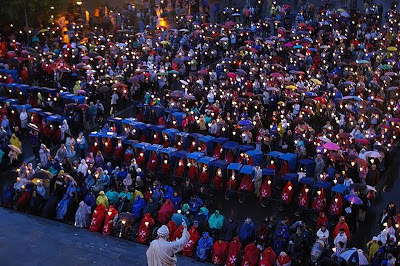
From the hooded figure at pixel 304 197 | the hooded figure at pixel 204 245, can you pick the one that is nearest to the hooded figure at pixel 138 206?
the hooded figure at pixel 204 245

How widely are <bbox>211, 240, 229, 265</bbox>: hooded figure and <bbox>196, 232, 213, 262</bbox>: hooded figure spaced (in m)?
0.22

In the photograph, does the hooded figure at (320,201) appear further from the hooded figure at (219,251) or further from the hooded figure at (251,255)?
the hooded figure at (219,251)

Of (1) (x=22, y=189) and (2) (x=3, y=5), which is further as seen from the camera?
(2) (x=3, y=5)

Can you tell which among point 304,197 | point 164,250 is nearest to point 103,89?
point 304,197

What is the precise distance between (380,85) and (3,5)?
74.6 feet

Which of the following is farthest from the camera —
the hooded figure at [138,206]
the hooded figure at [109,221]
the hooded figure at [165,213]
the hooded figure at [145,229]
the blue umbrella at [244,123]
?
the blue umbrella at [244,123]

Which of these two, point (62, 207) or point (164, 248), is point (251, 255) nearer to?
point (62, 207)

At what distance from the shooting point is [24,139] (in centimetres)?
2750

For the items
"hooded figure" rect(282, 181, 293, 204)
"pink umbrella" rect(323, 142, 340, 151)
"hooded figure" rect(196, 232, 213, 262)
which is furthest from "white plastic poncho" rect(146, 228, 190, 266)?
"pink umbrella" rect(323, 142, 340, 151)

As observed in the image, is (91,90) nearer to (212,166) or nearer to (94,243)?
(212,166)

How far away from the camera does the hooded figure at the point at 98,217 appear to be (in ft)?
65.5

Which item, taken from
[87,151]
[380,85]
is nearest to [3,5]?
[87,151]

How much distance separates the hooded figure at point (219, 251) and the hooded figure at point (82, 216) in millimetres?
4608

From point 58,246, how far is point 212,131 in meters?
9.78
